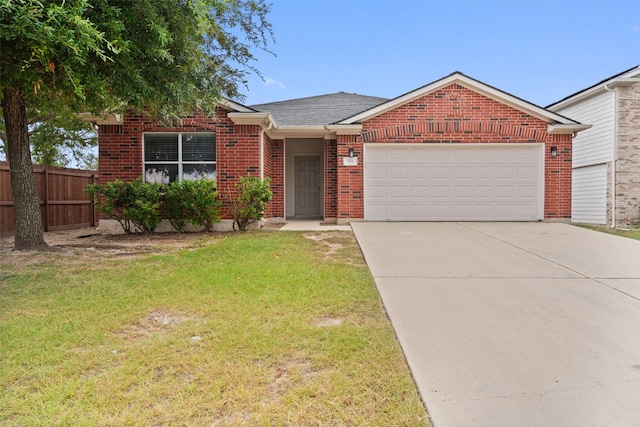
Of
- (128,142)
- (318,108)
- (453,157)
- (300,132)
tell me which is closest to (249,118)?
(300,132)

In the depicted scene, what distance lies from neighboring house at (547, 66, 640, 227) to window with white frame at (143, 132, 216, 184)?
41.2ft

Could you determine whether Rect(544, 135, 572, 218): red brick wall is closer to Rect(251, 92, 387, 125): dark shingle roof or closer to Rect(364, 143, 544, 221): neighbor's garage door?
Rect(364, 143, 544, 221): neighbor's garage door

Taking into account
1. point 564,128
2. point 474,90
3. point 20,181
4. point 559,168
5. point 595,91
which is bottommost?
point 20,181

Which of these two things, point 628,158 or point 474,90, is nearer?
point 474,90

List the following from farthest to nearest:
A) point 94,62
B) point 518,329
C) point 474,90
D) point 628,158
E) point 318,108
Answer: point 318,108, point 628,158, point 474,90, point 94,62, point 518,329

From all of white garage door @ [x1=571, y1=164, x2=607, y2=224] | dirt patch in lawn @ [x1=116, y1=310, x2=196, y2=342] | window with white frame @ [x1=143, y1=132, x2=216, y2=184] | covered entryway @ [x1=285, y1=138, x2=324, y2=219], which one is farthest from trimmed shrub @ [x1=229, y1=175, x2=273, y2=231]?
white garage door @ [x1=571, y1=164, x2=607, y2=224]

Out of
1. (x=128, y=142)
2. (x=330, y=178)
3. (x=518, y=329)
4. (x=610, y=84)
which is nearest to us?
(x=518, y=329)

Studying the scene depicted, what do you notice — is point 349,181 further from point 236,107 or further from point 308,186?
point 236,107

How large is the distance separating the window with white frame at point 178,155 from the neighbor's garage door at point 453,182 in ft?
15.2

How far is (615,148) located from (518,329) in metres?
12.4

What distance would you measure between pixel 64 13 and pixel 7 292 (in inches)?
132

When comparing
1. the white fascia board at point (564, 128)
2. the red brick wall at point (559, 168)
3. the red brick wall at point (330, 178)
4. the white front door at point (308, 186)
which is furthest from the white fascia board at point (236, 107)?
the red brick wall at point (559, 168)

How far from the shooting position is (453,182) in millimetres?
11961

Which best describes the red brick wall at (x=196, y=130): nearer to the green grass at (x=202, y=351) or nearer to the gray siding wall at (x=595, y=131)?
the green grass at (x=202, y=351)
